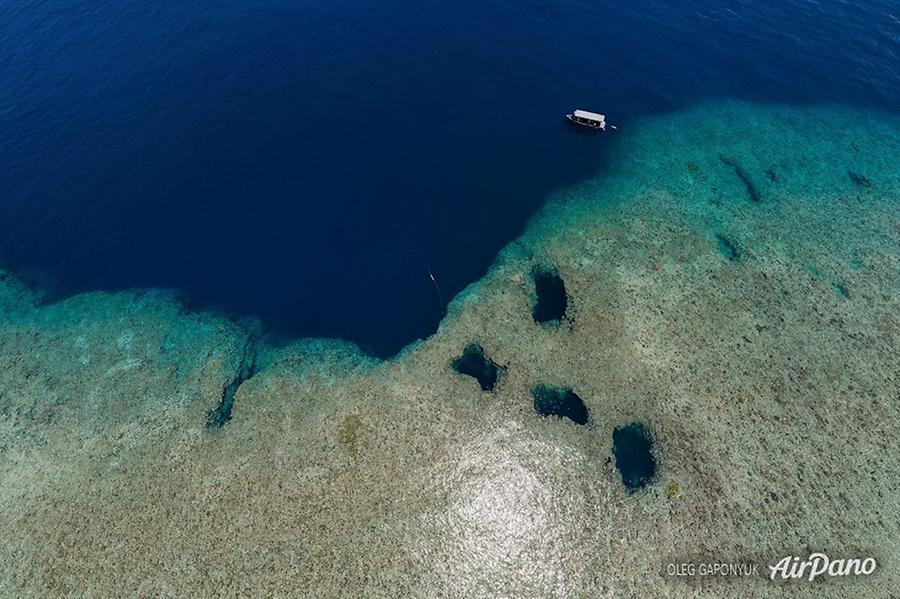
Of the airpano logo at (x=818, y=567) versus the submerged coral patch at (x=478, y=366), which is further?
the submerged coral patch at (x=478, y=366)

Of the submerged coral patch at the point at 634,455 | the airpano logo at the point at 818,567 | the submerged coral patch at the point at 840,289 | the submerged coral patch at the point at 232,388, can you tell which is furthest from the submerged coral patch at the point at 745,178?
the submerged coral patch at the point at 232,388

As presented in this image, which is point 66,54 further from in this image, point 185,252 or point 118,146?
point 185,252

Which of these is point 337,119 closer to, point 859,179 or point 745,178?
point 745,178

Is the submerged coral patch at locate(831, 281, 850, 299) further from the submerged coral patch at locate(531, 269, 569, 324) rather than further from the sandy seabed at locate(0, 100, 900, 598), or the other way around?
the submerged coral patch at locate(531, 269, 569, 324)

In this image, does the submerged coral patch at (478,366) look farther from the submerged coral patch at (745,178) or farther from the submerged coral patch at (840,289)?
the submerged coral patch at (745,178)

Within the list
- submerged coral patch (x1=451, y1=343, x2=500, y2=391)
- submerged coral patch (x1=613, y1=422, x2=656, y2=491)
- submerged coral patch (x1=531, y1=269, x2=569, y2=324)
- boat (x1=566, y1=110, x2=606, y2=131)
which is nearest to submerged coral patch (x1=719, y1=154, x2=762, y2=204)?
boat (x1=566, y1=110, x2=606, y2=131)

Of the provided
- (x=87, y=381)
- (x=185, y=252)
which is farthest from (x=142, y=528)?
(x=185, y=252)
